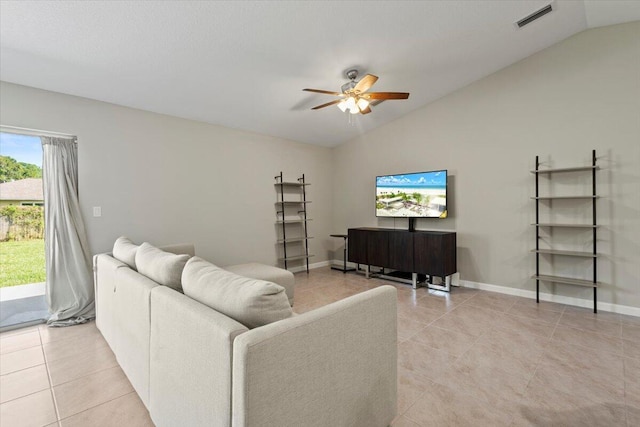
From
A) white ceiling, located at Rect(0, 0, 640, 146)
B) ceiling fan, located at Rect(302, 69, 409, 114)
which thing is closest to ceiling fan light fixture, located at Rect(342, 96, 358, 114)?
ceiling fan, located at Rect(302, 69, 409, 114)

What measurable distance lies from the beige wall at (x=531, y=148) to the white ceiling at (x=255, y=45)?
293 millimetres

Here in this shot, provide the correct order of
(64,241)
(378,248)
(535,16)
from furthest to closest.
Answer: (378,248), (64,241), (535,16)

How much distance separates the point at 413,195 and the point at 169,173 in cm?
357

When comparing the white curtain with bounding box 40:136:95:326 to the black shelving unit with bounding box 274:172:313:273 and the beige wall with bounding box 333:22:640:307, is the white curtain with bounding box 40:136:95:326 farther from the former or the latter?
the beige wall with bounding box 333:22:640:307

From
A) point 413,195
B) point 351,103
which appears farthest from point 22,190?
point 413,195

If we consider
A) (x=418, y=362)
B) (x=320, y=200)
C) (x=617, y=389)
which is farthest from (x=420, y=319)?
(x=320, y=200)

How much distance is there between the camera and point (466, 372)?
211 centimetres

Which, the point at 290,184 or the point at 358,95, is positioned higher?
the point at 358,95

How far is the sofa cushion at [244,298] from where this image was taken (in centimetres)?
121

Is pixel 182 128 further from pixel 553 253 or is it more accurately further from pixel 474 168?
pixel 553 253

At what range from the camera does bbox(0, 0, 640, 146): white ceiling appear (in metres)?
2.35

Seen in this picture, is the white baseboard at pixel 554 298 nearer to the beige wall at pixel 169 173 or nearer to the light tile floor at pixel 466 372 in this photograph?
the light tile floor at pixel 466 372

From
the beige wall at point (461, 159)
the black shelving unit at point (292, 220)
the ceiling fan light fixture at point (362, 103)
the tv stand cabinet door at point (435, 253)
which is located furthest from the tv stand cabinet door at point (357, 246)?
the ceiling fan light fixture at point (362, 103)

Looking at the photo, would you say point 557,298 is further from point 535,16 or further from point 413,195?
point 535,16
